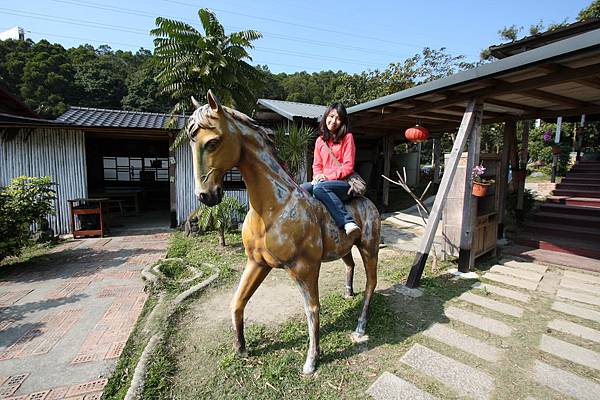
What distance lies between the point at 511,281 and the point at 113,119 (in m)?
10.5

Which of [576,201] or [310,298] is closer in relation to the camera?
[310,298]

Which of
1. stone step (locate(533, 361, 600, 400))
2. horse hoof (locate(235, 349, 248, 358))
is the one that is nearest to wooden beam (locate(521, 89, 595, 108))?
stone step (locate(533, 361, 600, 400))

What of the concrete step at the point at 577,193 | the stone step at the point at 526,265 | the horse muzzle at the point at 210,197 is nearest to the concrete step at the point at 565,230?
the stone step at the point at 526,265

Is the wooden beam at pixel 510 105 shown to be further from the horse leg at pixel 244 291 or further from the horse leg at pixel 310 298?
the horse leg at pixel 244 291

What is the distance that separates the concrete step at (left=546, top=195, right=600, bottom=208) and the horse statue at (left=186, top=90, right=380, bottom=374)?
26.1 ft

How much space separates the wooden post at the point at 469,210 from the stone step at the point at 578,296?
1203 millimetres

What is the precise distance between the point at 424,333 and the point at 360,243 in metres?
1.22

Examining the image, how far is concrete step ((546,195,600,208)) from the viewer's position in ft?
23.1

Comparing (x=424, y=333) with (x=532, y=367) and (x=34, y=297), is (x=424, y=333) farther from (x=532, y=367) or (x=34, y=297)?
(x=34, y=297)

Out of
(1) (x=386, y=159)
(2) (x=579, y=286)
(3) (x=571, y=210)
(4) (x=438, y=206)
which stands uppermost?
(1) (x=386, y=159)

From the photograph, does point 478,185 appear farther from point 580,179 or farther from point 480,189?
point 580,179

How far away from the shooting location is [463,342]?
2.97 m

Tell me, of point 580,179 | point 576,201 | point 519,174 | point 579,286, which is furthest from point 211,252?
point 580,179

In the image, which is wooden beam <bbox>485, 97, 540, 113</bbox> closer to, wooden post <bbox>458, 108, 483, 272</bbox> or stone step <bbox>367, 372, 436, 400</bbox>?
wooden post <bbox>458, 108, 483, 272</bbox>
